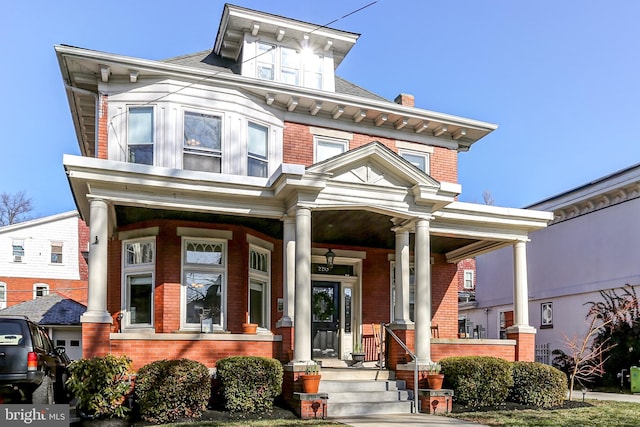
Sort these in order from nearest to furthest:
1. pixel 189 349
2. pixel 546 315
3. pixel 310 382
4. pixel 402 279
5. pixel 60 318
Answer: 1. pixel 310 382
2. pixel 189 349
3. pixel 402 279
4. pixel 546 315
5. pixel 60 318

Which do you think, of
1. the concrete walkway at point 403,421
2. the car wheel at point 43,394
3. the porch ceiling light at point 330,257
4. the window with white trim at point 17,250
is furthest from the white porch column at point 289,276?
the window with white trim at point 17,250

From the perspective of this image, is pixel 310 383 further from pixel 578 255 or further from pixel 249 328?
pixel 578 255

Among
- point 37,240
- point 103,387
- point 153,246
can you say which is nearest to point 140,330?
point 153,246

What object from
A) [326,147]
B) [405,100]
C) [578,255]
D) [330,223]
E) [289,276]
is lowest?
[289,276]

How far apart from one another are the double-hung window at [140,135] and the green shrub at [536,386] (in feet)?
29.3

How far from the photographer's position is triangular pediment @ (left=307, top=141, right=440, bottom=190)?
12094 millimetres

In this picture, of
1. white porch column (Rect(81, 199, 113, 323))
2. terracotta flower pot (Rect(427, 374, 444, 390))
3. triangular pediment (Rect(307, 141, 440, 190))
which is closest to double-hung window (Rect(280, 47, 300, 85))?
triangular pediment (Rect(307, 141, 440, 190))

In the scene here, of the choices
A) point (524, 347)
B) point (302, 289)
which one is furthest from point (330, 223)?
point (524, 347)

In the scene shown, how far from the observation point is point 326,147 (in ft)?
51.1

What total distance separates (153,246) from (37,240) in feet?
87.1

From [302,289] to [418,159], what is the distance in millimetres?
6485

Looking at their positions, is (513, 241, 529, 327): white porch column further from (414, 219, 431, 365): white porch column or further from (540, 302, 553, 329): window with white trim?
(540, 302, 553, 329): window with white trim

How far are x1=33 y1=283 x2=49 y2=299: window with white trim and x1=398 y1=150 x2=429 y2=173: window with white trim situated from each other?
2737 centimetres

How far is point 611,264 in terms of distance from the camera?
62.0ft
